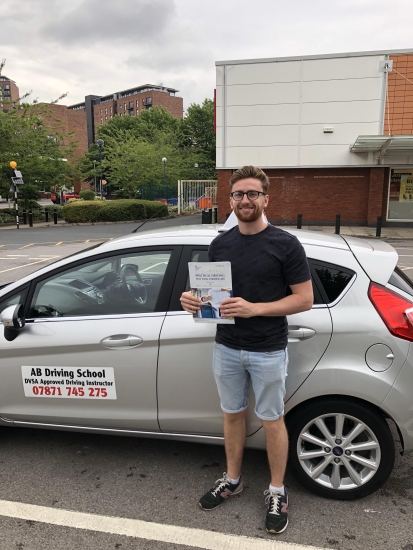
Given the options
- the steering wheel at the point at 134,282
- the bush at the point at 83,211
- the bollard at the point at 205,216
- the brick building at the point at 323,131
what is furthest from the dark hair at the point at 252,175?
the bush at the point at 83,211

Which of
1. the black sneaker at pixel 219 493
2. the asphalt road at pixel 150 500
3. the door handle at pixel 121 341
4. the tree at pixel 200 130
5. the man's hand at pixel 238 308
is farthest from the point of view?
the tree at pixel 200 130

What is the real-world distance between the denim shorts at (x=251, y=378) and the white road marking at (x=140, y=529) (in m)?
0.61

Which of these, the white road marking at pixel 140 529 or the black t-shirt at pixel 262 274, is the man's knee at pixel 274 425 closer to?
the black t-shirt at pixel 262 274

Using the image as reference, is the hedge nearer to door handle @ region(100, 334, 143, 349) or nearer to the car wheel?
door handle @ region(100, 334, 143, 349)

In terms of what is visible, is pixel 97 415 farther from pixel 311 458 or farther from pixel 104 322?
pixel 311 458

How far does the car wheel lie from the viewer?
2455 millimetres

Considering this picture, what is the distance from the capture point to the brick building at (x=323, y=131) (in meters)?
18.4

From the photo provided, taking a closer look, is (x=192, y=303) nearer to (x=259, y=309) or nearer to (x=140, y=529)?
(x=259, y=309)

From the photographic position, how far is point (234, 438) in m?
2.49

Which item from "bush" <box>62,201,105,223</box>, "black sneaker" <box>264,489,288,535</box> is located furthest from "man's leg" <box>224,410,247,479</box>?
"bush" <box>62,201,105,223</box>

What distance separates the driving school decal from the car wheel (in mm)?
1091

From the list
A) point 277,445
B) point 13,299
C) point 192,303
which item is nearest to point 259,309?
point 192,303

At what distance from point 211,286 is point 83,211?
23909mm

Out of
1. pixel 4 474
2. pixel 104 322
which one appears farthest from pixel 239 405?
pixel 4 474
